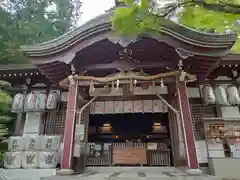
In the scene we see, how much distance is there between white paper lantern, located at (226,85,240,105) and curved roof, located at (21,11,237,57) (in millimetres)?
2076

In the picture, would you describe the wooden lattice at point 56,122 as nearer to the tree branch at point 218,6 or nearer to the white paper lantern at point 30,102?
the white paper lantern at point 30,102

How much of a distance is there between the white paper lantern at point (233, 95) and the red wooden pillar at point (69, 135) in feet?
19.3

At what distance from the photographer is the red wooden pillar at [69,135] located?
6.14 m

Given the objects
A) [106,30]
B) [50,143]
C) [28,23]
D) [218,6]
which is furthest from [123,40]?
[28,23]

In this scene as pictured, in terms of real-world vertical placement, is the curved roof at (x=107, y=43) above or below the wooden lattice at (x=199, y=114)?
above

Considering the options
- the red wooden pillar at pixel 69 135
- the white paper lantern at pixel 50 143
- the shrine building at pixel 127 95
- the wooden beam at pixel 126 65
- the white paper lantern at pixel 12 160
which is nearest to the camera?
the red wooden pillar at pixel 69 135

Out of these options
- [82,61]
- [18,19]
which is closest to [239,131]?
[82,61]

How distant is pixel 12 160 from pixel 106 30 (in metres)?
6.00

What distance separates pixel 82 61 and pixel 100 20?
163 centimetres

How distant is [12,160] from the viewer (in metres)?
7.70

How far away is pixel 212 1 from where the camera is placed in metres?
4.21

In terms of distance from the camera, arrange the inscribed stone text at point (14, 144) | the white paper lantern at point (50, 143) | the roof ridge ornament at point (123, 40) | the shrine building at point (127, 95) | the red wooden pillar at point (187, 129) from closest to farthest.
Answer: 1. the red wooden pillar at point (187, 129)
2. the roof ridge ornament at point (123, 40)
3. the shrine building at point (127, 95)
4. the white paper lantern at point (50, 143)
5. the inscribed stone text at point (14, 144)

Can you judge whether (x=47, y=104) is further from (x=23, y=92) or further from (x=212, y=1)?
(x=212, y=1)

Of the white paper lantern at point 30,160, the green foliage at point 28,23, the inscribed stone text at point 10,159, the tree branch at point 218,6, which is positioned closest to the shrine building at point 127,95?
the white paper lantern at point 30,160
